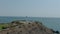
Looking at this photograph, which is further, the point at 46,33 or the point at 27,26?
the point at 46,33

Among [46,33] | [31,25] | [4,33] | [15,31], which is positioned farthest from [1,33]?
[46,33]

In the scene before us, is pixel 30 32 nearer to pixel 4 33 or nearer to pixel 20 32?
pixel 20 32

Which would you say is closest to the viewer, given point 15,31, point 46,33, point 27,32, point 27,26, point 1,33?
point 1,33

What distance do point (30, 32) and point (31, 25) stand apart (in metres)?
3.01

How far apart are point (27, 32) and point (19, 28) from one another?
1294 millimetres

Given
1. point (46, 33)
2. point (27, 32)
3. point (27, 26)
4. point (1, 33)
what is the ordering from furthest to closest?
1. point (46, 33)
2. point (27, 26)
3. point (27, 32)
4. point (1, 33)

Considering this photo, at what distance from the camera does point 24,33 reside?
77.7 ft

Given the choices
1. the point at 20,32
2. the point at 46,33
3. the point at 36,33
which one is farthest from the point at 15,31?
the point at 46,33

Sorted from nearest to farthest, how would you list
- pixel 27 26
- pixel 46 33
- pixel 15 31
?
pixel 15 31, pixel 27 26, pixel 46 33

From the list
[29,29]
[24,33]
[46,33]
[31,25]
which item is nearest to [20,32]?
[24,33]

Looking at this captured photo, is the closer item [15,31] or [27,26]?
[15,31]

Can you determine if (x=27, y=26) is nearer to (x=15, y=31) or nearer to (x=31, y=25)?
(x=31, y=25)

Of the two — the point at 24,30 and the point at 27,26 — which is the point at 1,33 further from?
the point at 27,26

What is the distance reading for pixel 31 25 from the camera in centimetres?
2775
